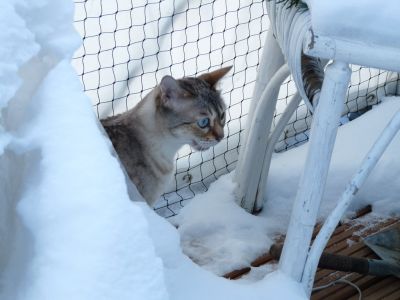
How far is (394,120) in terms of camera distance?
3.11 feet

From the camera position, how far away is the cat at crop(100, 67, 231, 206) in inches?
66.3

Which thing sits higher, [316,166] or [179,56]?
[316,166]

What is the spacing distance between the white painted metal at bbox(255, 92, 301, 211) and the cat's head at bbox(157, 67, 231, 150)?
0.13 meters

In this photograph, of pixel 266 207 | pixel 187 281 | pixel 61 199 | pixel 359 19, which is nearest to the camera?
pixel 61 199

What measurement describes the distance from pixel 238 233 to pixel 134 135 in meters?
0.37

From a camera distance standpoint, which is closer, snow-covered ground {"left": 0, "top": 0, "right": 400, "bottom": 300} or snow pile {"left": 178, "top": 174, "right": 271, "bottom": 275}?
snow-covered ground {"left": 0, "top": 0, "right": 400, "bottom": 300}

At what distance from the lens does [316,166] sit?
3.21 ft

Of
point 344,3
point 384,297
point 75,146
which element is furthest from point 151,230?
point 384,297

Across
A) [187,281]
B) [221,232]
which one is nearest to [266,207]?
[221,232]

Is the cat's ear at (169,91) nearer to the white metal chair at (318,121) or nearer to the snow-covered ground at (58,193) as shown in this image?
the white metal chair at (318,121)

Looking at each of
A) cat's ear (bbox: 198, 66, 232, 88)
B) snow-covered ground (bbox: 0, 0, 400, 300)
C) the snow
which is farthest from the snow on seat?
cat's ear (bbox: 198, 66, 232, 88)

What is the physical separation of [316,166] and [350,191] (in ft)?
0.20

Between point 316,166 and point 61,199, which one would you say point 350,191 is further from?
point 61,199

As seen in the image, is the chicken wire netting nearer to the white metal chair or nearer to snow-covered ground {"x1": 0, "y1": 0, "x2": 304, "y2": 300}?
the white metal chair
